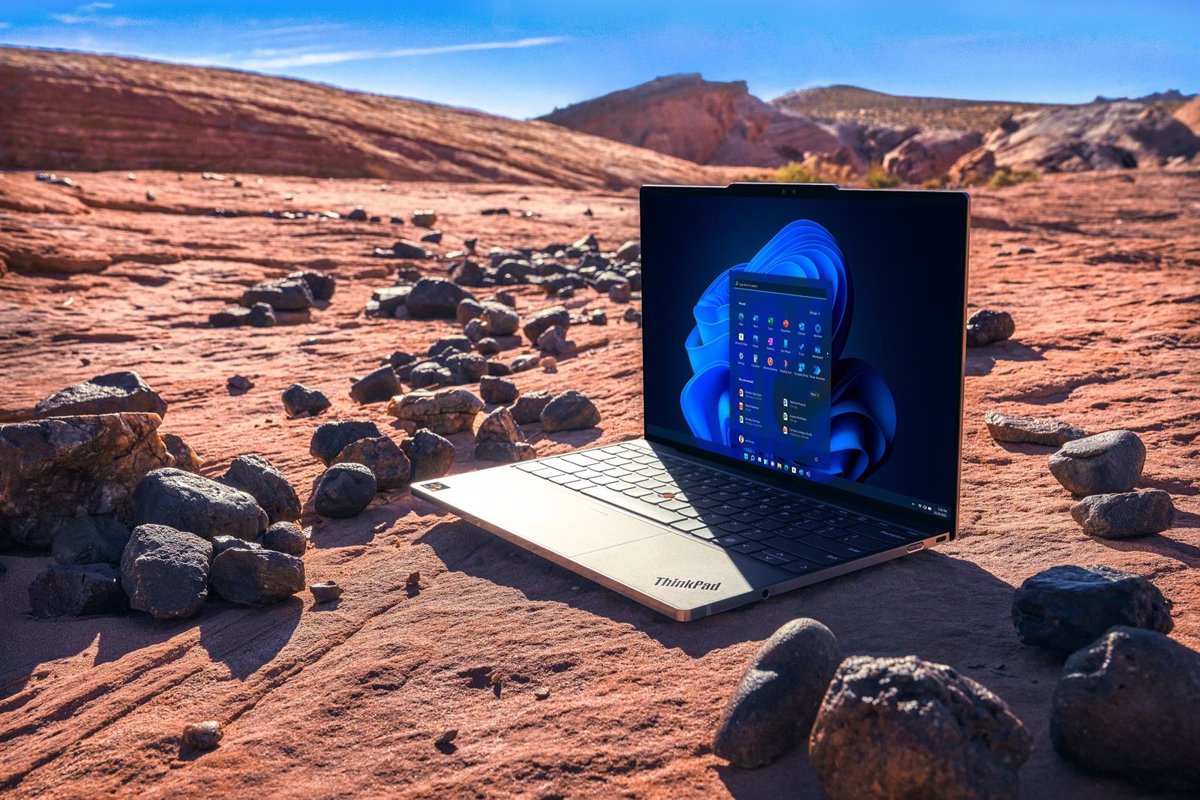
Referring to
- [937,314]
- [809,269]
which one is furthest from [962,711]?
[809,269]

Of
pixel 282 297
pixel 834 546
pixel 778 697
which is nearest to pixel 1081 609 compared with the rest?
pixel 834 546

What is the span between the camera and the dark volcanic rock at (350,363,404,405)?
18.0 ft

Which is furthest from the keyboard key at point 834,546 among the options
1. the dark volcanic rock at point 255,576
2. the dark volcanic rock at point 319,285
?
the dark volcanic rock at point 319,285

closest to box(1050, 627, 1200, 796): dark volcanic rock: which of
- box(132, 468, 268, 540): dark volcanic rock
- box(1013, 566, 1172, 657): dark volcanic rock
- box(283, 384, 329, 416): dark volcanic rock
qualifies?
box(1013, 566, 1172, 657): dark volcanic rock

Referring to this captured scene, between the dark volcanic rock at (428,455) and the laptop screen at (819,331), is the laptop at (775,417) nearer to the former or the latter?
the laptop screen at (819,331)

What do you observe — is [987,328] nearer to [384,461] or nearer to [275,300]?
[384,461]

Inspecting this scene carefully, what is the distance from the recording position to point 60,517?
11.3 ft

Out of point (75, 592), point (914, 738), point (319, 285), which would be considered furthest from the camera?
point (319, 285)

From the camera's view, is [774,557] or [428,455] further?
[428,455]

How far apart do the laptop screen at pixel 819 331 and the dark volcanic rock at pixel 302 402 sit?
8.16ft

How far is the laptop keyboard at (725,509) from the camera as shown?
2.54 meters

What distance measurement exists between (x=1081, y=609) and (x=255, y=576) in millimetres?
2001

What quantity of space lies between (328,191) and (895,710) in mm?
17857

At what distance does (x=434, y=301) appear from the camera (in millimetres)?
8305
